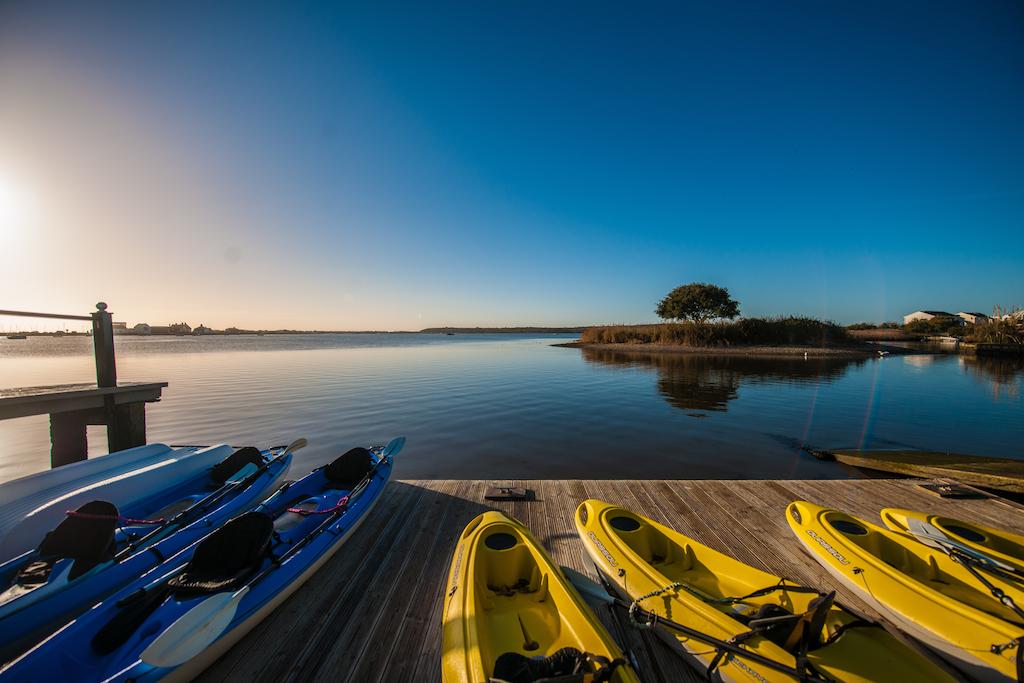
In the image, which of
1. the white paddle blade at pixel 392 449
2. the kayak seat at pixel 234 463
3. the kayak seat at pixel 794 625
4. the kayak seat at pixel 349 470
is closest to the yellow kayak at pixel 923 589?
the kayak seat at pixel 794 625

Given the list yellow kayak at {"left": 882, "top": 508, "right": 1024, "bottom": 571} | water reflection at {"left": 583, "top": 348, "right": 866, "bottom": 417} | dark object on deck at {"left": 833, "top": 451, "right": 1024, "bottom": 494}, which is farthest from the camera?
water reflection at {"left": 583, "top": 348, "right": 866, "bottom": 417}

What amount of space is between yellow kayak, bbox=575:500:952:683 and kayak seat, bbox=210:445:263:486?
16.9ft

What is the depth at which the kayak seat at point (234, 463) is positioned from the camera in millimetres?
5391

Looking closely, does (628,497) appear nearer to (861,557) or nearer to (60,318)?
(861,557)

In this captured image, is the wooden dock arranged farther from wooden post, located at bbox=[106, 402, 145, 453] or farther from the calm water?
wooden post, located at bbox=[106, 402, 145, 453]

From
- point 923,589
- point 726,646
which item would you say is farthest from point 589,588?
point 923,589

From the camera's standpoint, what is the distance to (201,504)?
4.33 metres

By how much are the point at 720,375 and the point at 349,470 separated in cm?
2395

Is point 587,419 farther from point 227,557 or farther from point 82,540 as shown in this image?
point 82,540

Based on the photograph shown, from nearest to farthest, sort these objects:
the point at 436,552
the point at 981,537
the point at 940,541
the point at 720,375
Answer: the point at 940,541, the point at 981,537, the point at 436,552, the point at 720,375

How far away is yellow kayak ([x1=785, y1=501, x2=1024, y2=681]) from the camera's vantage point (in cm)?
255

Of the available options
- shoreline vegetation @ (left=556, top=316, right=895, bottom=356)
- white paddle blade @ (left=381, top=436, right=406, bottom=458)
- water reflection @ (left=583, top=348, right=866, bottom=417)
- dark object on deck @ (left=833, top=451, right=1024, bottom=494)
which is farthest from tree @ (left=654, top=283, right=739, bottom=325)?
white paddle blade @ (left=381, top=436, right=406, bottom=458)

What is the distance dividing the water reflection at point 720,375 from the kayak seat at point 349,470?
1200cm

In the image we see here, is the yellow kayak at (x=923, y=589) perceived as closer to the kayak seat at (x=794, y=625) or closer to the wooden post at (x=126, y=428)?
the kayak seat at (x=794, y=625)
